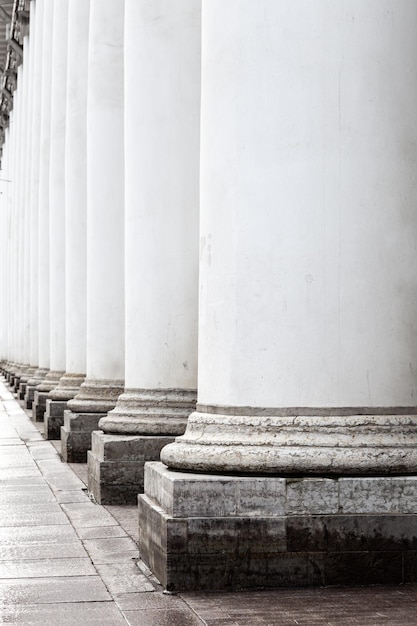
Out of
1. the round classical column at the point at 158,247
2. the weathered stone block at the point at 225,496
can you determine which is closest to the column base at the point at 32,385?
the round classical column at the point at 158,247

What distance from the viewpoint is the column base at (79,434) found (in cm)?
2081

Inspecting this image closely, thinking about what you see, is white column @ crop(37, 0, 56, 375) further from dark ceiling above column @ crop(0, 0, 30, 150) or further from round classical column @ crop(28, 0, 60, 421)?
dark ceiling above column @ crop(0, 0, 30, 150)

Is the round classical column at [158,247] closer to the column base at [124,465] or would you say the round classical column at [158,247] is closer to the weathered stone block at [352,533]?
the column base at [124,465]

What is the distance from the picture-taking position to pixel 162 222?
15688mm

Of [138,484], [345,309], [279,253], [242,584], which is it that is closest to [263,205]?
[279,253]

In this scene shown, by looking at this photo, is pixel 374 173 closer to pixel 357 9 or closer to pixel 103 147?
pixel 357 9

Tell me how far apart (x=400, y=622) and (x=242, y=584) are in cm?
153

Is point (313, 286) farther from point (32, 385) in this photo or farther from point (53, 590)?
point (32, 385)

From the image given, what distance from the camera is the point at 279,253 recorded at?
9.97 metres

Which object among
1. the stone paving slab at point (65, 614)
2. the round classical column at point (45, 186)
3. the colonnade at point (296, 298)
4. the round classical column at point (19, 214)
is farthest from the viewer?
the round classical column at point (19, 214)

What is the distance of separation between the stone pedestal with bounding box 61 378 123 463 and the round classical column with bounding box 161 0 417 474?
10320 millimetres

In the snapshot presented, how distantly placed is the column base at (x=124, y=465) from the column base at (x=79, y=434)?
17.6ft

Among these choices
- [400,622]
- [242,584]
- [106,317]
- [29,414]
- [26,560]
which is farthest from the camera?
[29,414]

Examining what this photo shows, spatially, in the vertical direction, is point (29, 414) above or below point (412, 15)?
below
